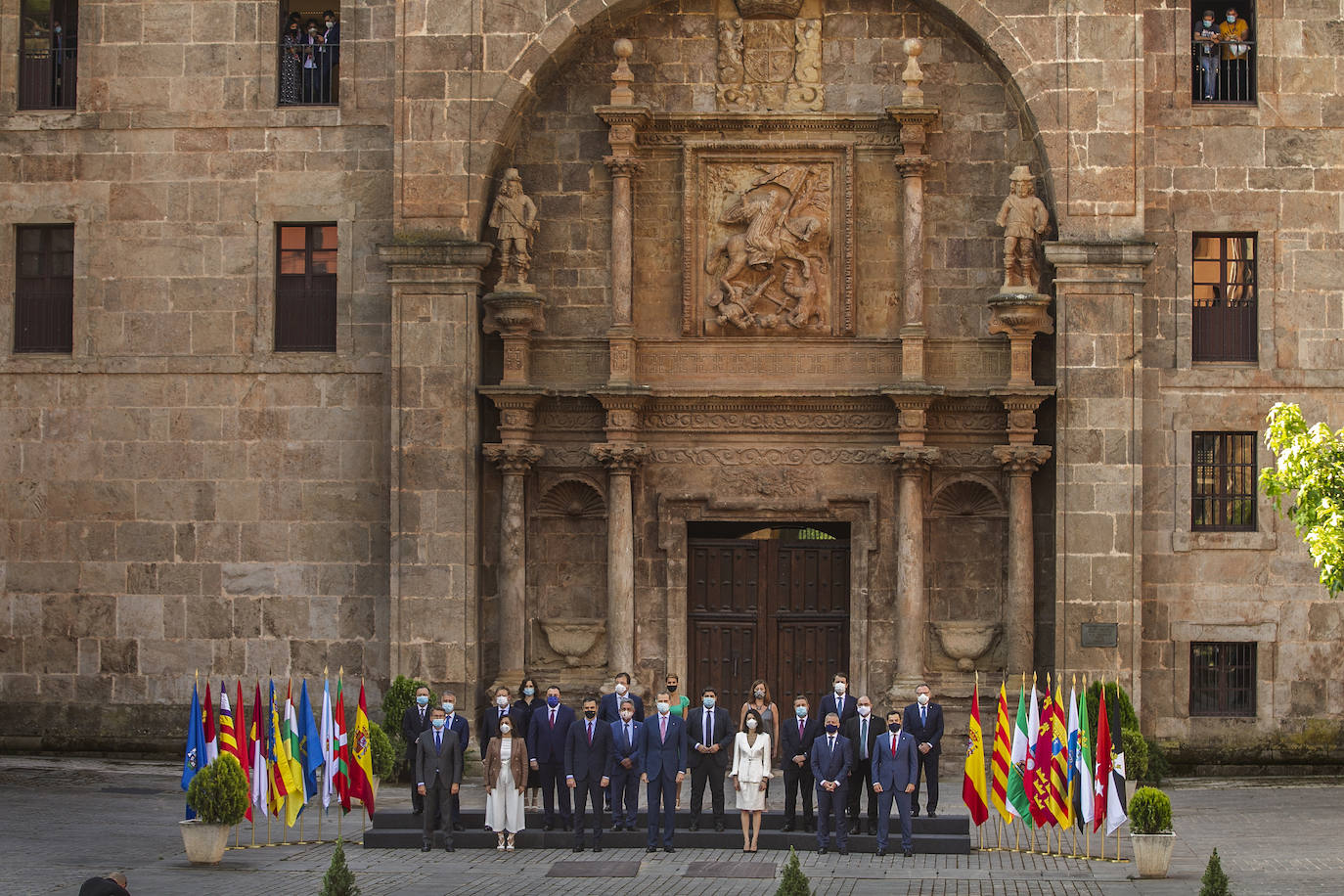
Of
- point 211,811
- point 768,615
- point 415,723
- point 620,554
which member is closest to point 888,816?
point 415,723

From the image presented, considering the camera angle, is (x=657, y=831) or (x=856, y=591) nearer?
(x=657, y=831)

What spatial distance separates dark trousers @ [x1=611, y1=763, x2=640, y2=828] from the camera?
22000mm

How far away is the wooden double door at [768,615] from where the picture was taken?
28234 mm

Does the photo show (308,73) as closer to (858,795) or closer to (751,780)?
(751,780)

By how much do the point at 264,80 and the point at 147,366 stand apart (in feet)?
15.8

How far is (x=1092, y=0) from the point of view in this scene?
27297 millimetres

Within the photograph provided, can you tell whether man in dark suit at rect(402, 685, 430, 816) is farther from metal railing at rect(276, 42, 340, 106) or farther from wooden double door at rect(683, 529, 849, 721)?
metal railing at rect(276, 42, 340, 106)

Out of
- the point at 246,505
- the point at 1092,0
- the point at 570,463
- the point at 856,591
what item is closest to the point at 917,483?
the point at 856,591

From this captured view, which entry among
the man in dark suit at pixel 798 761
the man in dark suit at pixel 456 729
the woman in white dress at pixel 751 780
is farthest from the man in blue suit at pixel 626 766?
the man in dark suit at pixel 798 761

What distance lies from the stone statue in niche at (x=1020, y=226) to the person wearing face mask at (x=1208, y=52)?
333cm

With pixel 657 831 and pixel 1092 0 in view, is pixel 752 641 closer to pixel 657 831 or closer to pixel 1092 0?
pixel 657 831

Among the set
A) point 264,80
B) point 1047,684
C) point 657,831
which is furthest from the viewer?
point 264,80

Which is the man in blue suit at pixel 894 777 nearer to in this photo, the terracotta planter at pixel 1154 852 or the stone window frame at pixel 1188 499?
the terracotta planter at pixel 1154 852

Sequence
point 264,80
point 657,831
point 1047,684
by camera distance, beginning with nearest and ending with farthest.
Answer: point 657,831, point 1047,684, point 264,80
